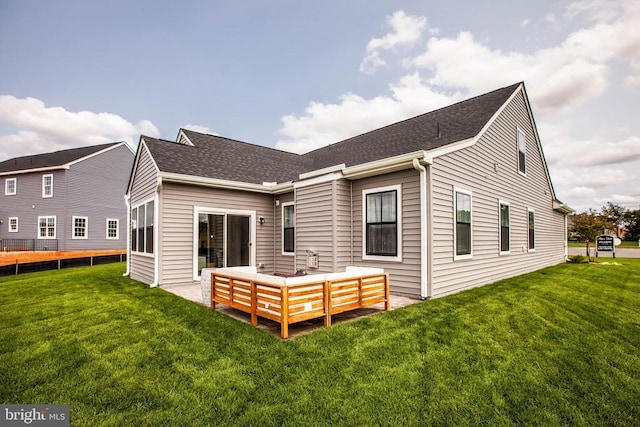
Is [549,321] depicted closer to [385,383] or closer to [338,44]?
[385,383]

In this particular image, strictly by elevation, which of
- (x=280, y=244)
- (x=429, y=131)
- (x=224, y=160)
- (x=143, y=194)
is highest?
(x=429, y=131)

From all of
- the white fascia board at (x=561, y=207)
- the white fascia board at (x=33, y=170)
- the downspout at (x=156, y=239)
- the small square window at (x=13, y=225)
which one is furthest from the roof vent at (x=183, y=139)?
the small square window at (x=13, y=225)

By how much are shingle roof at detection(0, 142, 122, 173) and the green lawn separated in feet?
60.1

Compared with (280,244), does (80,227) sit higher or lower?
higher

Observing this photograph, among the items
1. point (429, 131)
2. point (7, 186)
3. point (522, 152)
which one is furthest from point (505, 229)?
point (7, 186)

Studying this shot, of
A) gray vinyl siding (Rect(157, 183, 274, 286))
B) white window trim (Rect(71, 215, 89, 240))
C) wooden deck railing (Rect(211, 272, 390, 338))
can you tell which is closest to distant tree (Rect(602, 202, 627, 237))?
wooden deck railing (Rect(211, 272, 390, 338))

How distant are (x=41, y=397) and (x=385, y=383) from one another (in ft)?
9.65

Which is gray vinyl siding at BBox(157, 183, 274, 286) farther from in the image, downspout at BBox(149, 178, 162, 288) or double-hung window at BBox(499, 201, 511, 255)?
double-hung window at BBox(499, 201, 511, 255)

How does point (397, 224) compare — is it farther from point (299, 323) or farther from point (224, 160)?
point (224, 160)

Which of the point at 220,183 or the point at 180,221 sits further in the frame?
the point at 220,183

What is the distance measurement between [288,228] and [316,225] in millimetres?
2177

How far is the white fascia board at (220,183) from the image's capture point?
7707 millimetres

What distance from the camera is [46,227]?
1844cm

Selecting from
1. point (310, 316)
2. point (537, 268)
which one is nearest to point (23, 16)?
point (310, 316)
